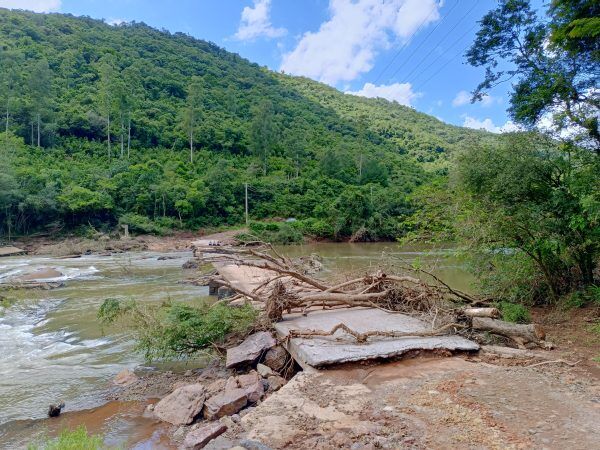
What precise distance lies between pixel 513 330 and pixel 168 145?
62.7m

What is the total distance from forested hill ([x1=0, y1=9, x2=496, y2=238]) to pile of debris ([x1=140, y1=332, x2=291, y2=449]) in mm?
12692

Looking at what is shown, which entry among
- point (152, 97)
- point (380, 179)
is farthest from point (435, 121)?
point (152, 97)

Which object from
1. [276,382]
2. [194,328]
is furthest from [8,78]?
[276,382]

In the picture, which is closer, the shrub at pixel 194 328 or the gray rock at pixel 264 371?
the gray rock at pixel 264 371

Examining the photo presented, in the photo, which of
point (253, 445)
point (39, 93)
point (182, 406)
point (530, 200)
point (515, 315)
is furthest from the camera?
point (39, 93)

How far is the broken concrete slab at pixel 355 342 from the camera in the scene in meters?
5.30

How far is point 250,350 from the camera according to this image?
6.34 m

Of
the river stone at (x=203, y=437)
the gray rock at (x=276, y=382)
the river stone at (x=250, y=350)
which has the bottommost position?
the gray rock at (x=276, y=382)

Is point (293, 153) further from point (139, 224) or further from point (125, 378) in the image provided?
point (125, 378)

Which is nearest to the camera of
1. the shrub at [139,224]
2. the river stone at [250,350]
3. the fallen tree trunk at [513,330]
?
the fallen tree trunk at [513,330]

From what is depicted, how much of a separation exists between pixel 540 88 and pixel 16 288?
18080 mm

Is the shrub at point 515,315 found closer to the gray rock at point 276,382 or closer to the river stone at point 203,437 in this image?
the gray rock at point 276,382

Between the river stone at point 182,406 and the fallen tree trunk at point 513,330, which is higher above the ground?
the fallen tree trunk at point 513,330

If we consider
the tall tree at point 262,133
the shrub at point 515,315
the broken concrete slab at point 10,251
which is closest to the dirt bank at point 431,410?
the shrub at point 515,315
